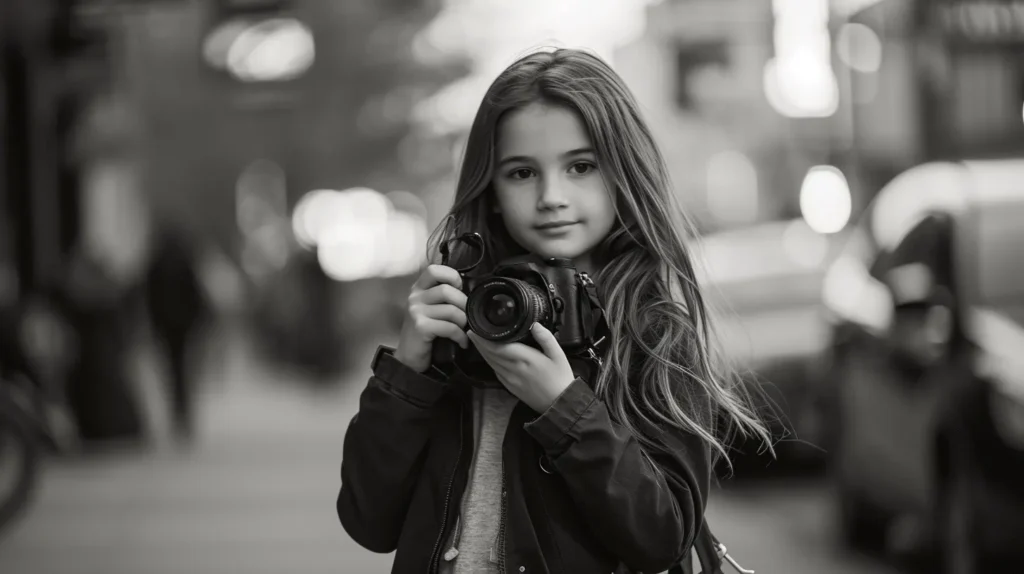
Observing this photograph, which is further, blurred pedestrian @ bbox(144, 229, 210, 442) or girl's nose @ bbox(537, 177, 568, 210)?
blurred pedestrian @ bbox(144, 229, 210, 442)

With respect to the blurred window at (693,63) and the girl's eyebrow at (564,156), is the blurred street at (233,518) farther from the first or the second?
the blurred window at (693,63)

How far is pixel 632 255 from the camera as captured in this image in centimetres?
236

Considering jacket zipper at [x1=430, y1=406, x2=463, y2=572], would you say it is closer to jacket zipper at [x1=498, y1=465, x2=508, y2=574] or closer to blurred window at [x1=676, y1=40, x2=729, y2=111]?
jacket zipper at [x1=498, y1=465, x2=508, y2=574]

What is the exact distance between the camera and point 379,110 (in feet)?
100

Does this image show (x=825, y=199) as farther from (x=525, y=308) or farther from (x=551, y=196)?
(x=525, y=308)

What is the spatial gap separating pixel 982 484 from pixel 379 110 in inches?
1049

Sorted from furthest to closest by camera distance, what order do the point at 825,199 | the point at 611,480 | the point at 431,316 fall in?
the point at 825,199 → the point at 431,316 → the point at 611,480

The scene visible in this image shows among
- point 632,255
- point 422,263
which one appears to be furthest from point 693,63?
point 632,255

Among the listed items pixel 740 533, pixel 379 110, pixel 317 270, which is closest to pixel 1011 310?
pixel 740 533

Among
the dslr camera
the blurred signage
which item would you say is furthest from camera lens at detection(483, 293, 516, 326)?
the blurred signage

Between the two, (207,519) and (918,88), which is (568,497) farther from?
(918,88)

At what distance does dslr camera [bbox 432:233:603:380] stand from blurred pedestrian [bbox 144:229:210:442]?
986cm

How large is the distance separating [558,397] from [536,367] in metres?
0.06

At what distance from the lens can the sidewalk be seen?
665 cm
